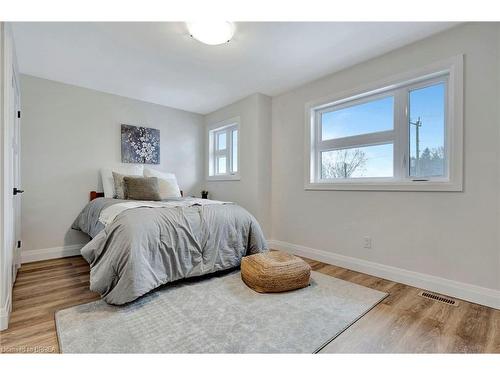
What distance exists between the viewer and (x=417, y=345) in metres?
1.44

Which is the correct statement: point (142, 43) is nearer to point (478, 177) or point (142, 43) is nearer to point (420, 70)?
point (420, 70)

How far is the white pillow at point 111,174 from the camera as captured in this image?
11.0 feet

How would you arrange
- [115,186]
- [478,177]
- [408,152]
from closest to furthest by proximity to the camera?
[478,177] → [408,152] → [115,186]

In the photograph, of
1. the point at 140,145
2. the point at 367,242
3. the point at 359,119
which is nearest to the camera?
the point at 367,242

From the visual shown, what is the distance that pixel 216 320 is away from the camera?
5.46ft

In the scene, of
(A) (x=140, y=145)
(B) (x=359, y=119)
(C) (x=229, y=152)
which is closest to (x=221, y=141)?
(C) (x=229, y=152)

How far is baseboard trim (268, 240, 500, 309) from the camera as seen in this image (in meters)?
1.93

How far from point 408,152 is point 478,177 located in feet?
1.95

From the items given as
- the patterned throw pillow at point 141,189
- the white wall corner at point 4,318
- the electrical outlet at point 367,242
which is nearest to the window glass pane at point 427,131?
the electrical outlet at point 367,242

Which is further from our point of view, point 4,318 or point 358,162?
point 358,162

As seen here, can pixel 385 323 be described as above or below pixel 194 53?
below

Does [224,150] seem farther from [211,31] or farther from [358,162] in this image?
[211,31]

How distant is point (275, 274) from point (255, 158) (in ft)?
6.34
